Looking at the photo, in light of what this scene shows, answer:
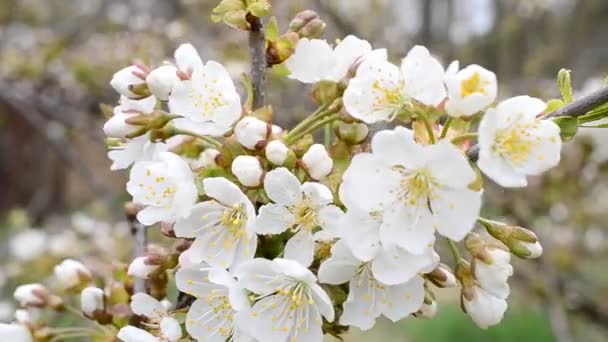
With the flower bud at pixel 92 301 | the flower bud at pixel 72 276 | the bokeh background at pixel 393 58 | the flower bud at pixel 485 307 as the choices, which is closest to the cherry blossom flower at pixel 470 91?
the flower bud at pixel 485 307

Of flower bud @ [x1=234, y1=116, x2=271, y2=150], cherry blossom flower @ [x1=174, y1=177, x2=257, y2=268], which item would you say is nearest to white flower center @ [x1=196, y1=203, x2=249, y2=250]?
→ cherry blossom flower @ [x1=174, y1=177, x2=257, y2=268]

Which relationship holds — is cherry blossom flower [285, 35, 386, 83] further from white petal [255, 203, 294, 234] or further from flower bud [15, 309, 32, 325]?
flower bud [15, 309, 32, 325]

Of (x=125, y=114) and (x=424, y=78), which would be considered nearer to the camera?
(x=424, y=78)

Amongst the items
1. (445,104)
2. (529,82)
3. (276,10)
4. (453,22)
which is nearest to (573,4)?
(453,22)

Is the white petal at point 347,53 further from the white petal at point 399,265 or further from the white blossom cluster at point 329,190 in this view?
the white petal at point 399,265

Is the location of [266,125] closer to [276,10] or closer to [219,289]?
[219,289]

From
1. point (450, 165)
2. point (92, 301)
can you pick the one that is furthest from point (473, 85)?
point (92, 301)

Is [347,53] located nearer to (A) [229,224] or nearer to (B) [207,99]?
(B) [207,99]
